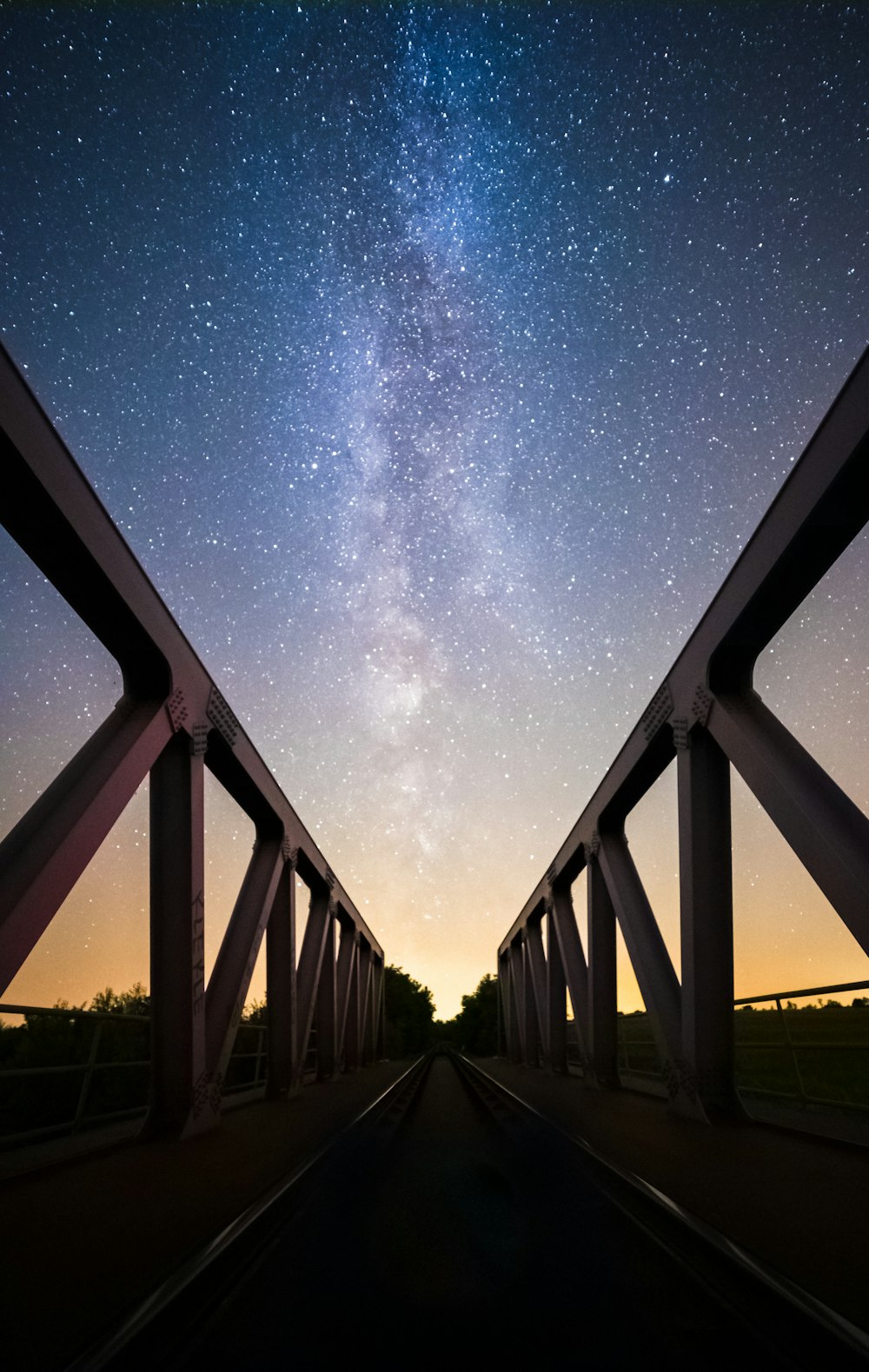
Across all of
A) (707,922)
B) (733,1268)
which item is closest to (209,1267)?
(733,1268)

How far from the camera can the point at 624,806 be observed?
47.4ft

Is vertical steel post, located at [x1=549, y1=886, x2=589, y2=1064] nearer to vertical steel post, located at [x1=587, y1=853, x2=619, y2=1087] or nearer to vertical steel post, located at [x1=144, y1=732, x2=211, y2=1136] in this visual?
vertical steel post, located at [x1=587, y1=853, x2=619, y2=1087]

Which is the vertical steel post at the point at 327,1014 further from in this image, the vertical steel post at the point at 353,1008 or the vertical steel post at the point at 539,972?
the vertical steel post at the point at 539,972

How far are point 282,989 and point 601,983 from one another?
218 inches

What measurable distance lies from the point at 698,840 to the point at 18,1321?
7.91 m

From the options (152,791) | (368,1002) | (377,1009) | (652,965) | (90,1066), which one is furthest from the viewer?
(377,1009)

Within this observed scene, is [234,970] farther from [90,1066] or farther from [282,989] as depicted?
[282,989]

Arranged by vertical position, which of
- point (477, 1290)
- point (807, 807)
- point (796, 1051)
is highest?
point (807, 807)

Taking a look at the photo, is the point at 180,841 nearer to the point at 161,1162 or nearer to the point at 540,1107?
the point at 161,1162

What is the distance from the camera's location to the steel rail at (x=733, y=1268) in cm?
284

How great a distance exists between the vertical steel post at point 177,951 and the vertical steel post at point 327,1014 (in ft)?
40.4

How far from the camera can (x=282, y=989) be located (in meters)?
16.2

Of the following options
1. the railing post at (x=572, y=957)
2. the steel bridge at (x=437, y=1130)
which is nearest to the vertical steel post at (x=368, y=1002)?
the railing post at (x=572, y=957)

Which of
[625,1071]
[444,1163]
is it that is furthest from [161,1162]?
[625,1071]
